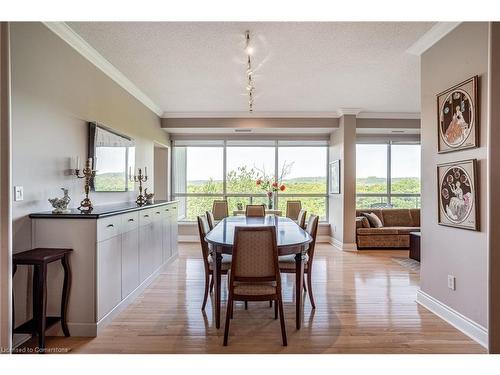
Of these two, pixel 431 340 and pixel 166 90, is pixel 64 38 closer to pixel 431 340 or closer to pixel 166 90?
pixel 166 90

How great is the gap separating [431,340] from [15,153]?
352 cm

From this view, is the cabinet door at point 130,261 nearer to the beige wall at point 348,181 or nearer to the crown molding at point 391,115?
the beige wall at point 348,181

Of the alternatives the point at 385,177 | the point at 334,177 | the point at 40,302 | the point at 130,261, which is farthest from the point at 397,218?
the point at 40,302

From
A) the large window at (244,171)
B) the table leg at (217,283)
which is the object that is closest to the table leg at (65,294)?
the table leg at (217,283)

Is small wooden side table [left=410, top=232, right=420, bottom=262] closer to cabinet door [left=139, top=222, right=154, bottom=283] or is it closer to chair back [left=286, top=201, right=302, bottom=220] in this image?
chair back [left=286, top=201, right=302, bottom=220]

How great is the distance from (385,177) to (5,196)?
7.06 m

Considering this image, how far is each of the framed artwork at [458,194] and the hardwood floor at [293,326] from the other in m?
0.93

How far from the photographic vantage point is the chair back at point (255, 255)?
2347 millimetres

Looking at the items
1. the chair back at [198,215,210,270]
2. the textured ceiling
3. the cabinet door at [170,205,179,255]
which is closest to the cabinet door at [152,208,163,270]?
the cabinet door at [170,205,179,255]

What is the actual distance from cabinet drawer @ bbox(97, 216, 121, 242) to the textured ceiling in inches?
69.4

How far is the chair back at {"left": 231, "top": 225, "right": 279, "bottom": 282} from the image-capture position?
2347 mm

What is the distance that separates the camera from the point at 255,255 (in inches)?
93.3

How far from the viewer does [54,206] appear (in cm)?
259
